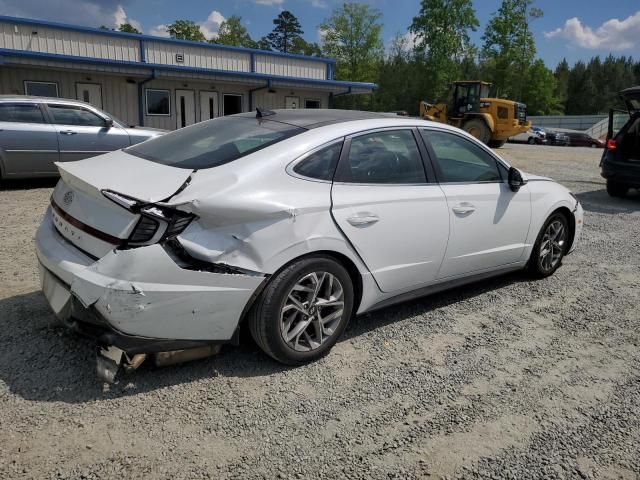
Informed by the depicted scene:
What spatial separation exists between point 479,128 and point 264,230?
23.4m

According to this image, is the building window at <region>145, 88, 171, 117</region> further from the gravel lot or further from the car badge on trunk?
the car badge on trunk

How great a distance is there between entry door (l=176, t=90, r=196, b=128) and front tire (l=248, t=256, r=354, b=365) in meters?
21.3

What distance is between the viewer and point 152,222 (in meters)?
2.65

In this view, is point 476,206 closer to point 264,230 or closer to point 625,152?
point 264,230

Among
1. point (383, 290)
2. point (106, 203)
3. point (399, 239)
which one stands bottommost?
point (383, 290)

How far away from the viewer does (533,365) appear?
3.38 metres

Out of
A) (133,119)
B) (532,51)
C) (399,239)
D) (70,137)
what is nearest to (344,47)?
(532,51)

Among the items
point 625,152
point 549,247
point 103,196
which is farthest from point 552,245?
point 625,152

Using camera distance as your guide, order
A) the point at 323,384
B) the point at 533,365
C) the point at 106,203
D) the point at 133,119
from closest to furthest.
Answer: the point at 106,203 < the point at 323,384 < the point at 533,365 < the point at 133,119

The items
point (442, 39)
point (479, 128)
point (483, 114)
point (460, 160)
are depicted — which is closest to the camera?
point (460, 160)

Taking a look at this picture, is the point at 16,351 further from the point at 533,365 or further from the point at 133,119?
the point at 133,119

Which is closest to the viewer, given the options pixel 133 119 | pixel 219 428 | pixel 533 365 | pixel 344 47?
pixel 219 428

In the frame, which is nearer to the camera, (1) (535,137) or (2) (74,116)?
(2) (74,116)

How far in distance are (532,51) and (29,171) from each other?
61.0m
